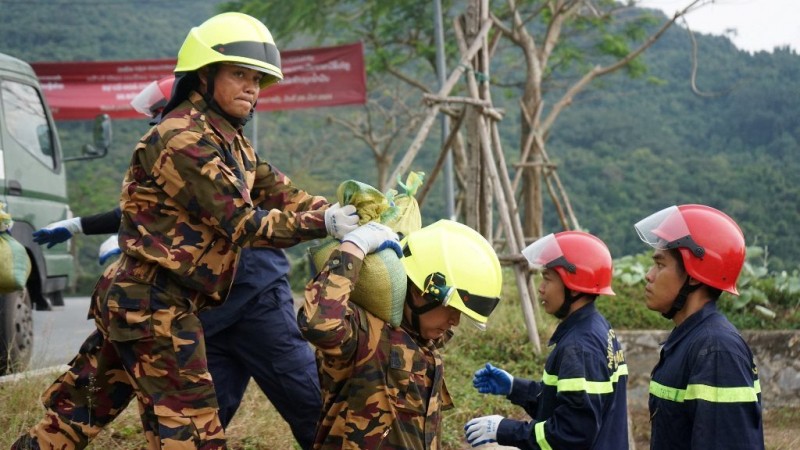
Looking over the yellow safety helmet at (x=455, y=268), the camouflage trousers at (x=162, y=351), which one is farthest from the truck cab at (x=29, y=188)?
the yellow safety helmet at (x=455, y=268)

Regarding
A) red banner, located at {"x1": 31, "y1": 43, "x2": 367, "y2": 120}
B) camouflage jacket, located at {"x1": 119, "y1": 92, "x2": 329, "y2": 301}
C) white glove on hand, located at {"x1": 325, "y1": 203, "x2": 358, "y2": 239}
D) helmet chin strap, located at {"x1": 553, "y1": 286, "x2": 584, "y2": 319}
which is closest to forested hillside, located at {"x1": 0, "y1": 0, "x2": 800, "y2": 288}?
red banner, located at {"x1": 31, "y1": 43, "x2": 367, "y2": 120}

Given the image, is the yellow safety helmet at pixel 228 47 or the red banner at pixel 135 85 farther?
the red banner at pixel 135 85

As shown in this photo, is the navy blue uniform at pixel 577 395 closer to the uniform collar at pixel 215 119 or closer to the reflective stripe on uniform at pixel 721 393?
the reflective stripe on uniform at pixel 721 393

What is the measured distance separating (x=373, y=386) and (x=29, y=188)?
5.57 m

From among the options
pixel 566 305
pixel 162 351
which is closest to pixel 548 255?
pixel 566 305

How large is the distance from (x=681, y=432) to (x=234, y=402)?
1898 mm

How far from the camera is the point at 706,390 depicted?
318 cm

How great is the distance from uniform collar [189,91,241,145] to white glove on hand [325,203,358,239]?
0.59 meters

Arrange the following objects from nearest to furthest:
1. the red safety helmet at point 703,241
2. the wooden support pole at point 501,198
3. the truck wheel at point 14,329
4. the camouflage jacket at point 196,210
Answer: the camouflage jacket at point 196,210 → the red safety helmet at point 703,241 → the truck wheel at point 14,329 → the wooden support pole at point 501,198

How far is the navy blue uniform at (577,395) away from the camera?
3566 mm

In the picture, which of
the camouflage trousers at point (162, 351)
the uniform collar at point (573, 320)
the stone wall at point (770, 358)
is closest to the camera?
the camouflage trousers at point (162, 351)

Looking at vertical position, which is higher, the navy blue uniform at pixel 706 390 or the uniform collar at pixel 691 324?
the uniform collar at pixel 691 324

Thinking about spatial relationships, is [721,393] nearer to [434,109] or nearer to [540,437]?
[540,437]

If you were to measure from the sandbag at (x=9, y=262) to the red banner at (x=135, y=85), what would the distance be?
1263 centimetres
